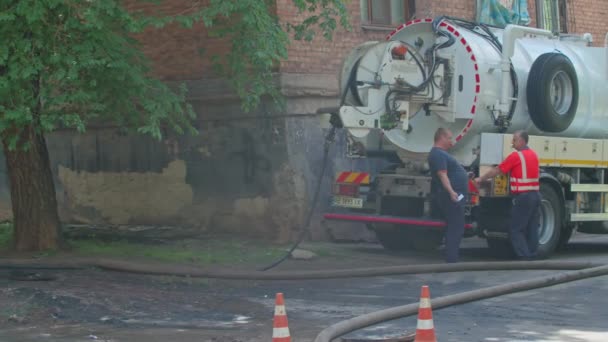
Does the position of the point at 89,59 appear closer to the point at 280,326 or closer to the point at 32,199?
the point at 32,199

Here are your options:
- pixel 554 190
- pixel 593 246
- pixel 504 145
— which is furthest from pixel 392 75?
pixel 593 246

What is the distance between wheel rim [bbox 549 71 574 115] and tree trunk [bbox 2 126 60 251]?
6855 mm

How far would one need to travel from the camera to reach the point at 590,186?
14.6 meters

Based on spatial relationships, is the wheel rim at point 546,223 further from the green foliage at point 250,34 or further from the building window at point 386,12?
the building window at point 386,12

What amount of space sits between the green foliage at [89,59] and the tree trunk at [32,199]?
0.53 m

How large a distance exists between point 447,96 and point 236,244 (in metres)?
3.81

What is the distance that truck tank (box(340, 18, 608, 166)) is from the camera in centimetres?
1304

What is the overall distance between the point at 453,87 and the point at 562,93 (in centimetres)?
191

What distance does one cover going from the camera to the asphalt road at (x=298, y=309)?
8.18m

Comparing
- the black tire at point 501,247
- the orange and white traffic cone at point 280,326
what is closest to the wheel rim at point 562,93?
the black tire at point 501,247

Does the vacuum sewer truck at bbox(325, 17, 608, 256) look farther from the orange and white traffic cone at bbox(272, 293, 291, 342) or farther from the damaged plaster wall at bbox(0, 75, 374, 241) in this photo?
the orange and white traffic cone at bbox(272, 293, 291, 342)

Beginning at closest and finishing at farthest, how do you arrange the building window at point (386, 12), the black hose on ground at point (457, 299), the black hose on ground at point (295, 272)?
the black hose on ground at point (457, 299)
the black hose on ground at point (295, 272)
the building window at point (386, 12)

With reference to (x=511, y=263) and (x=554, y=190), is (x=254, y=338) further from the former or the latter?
(x=554, y=190)

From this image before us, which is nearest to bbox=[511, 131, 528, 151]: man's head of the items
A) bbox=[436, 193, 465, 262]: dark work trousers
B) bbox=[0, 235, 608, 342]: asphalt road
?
bbox=[436, 193, 465, 262]: dark work trousers
